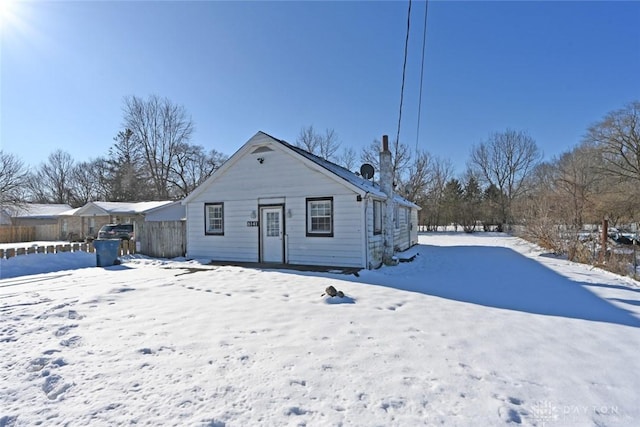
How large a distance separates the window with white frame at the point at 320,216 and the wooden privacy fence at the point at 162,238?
6.33m

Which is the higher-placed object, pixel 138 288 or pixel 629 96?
pixel 629 96

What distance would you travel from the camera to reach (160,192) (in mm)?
40062

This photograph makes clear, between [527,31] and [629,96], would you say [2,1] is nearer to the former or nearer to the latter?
[527,31]

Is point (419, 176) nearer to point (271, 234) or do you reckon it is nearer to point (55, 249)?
point (271, 234)

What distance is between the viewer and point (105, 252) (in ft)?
38.2

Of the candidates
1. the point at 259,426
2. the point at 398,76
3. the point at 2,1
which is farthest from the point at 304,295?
the point at 2,1

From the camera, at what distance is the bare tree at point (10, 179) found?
26.9m

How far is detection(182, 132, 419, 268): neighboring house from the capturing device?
1059 centimetres

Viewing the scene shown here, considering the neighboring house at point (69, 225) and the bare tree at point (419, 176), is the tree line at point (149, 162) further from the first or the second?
the bare tree at point (419, 176)

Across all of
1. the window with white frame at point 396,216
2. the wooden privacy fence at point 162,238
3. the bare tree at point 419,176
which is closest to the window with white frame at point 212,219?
the wooden privacy fence at point 162,238

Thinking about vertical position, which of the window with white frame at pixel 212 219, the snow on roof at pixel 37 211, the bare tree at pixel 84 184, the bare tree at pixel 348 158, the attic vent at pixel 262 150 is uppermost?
the bare tree at pixel 348 158

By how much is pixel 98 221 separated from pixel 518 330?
32023 millimetres

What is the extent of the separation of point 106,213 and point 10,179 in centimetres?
977

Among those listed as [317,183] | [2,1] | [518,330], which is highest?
[2,1]
